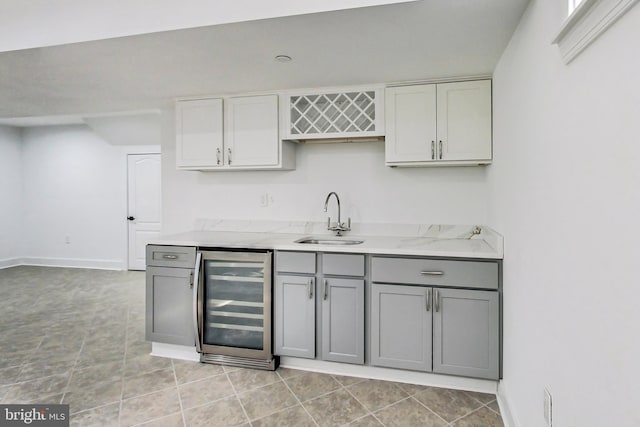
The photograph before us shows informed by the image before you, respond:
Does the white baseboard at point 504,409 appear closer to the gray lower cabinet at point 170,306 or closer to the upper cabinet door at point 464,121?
the upper cabinet door at point 464,121

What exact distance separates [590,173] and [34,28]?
9.98 ft

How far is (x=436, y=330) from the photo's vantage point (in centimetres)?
239

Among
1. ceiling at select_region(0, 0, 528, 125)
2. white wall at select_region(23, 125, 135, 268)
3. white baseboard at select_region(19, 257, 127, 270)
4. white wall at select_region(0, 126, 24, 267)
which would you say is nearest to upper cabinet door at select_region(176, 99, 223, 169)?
ceiling at select_region(0, 0, 528, 125)

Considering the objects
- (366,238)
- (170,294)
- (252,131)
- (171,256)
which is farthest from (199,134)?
(366,238)

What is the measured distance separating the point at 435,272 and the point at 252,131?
1853 millimetres

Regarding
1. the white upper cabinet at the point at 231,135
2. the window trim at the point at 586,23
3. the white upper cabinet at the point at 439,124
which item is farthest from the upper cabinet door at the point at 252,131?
the window trim at the point at 586,23

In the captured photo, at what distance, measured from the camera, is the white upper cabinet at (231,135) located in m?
3.04

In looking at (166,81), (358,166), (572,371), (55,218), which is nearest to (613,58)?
(572,371)

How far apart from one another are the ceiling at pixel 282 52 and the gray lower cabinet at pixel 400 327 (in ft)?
4.94

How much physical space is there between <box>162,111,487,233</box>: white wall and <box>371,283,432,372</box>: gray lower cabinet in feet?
2.70

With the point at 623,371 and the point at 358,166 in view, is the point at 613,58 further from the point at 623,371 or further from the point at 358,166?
the point at 358,166

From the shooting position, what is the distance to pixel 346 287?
8.34 ft

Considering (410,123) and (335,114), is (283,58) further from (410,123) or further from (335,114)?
(410,123)

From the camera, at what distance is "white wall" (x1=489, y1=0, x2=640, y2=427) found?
0.85 meters
